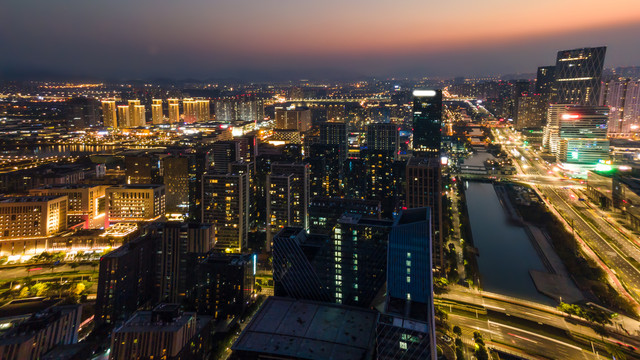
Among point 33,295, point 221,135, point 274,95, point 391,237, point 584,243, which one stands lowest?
point 33,295

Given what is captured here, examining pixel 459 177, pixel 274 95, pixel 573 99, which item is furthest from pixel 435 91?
pixel 274 95

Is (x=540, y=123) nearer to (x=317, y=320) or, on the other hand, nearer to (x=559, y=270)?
(x=559, y=270)

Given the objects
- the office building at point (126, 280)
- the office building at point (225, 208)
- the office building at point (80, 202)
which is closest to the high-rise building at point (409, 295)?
the office building at point (126, 280)

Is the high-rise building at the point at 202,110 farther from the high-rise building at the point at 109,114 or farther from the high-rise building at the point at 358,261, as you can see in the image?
the high-rise building at the point at 358,261

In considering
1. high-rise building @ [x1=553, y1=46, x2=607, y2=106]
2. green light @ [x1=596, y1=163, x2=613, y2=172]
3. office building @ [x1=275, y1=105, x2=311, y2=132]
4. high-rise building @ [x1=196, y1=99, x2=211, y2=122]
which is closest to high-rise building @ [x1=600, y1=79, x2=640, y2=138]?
high-rise building @ [x1=553, y1=46, x2=607, y2=106]

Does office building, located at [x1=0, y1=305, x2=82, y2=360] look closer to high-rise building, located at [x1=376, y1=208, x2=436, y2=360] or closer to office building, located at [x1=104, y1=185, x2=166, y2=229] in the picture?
high-rise building, located at [x1=376, y1=208, x2=436, y2=360]

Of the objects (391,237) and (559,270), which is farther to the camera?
(559,270)
